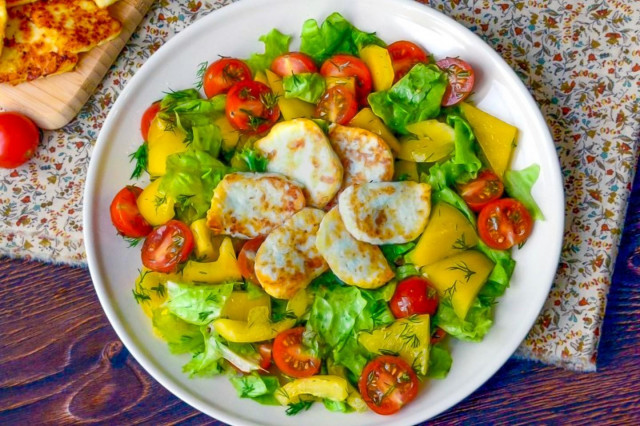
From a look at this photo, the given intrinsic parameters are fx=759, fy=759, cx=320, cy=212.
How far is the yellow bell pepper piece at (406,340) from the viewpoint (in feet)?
10.6

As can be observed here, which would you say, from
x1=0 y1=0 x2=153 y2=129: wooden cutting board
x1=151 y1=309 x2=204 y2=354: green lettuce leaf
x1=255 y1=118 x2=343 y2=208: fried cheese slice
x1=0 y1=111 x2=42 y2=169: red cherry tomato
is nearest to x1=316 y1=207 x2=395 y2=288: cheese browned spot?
x1=255 y1=118 x2=343 y2=208: fried cheese slice

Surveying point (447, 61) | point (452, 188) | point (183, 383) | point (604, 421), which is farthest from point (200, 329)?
point (604, 421)

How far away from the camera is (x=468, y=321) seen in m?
3.29

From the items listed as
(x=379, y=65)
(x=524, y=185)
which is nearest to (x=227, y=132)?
(x=379, y=65)

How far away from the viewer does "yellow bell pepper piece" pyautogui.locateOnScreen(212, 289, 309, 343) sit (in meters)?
3.31

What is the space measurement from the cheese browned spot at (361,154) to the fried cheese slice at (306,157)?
0.22ft

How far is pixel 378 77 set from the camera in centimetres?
338

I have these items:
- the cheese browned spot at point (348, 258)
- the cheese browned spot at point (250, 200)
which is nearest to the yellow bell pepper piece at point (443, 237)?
the cheese browned spot at point (348, 258)

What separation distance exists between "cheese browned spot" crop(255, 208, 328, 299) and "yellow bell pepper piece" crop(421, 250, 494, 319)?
501 mm

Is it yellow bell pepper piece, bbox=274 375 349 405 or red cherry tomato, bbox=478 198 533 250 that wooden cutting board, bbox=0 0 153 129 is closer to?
yellow bell pepper piece, bbox=274 375 349 405

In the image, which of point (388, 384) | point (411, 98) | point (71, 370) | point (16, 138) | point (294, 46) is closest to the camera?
point (388, 384)

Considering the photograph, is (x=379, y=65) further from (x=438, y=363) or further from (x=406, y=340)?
(x=438, y=363)

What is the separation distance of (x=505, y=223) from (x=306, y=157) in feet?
2.96

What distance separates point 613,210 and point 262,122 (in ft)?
5.52
